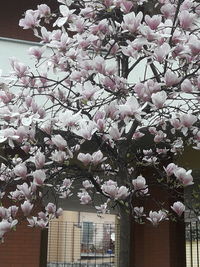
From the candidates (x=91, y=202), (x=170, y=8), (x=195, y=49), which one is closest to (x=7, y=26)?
(x=91, y=202)

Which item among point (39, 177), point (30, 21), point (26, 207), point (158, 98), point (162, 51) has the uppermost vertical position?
point (30, 21)

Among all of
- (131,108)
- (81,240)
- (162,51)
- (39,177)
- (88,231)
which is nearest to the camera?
(131,108)

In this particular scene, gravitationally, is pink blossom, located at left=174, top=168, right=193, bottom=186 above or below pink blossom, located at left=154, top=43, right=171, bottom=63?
below

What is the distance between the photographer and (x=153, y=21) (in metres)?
2.87

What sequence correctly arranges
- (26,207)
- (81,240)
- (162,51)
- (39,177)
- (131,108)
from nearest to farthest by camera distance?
(131,108) → (162,51) → (39,177) → (26,207) → (81,240)

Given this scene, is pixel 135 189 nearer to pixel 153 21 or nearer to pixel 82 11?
pixel 153 21

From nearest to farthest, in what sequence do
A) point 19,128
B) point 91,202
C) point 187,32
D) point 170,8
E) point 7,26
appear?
point 19,128
point 187,32
point 170,8
point 91,202
point 7,26

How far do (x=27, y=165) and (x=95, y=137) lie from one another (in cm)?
50

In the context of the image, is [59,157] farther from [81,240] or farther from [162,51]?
[81,240]

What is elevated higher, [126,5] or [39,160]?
[126,5]

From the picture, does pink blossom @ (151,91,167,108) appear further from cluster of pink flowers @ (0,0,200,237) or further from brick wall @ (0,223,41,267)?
brick wall @ (0,223,41,267)

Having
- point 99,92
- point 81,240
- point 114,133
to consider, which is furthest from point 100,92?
point 81,240

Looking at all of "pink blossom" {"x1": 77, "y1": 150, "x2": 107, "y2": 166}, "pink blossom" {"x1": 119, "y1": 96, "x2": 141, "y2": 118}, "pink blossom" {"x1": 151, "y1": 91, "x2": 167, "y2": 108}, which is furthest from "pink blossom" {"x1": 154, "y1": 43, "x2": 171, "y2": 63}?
"pink blossom" {"x1": 77, "y1": 150, "x2": 107, "y2": 166}

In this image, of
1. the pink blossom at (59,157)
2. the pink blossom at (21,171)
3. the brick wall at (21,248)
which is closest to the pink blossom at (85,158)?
the pink blossom at (59,157)
